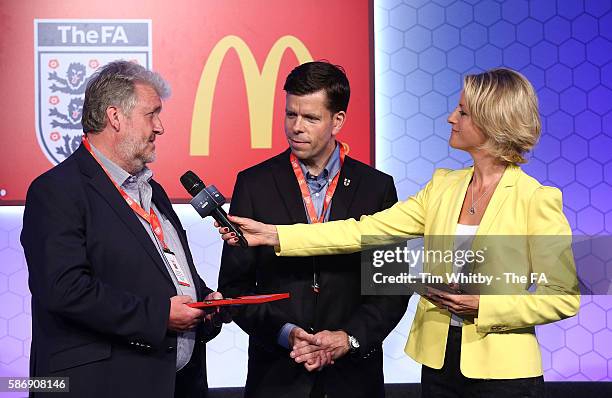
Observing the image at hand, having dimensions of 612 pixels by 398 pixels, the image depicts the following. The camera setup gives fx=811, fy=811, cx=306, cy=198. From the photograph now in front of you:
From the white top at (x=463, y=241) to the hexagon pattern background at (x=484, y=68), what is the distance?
193 cm

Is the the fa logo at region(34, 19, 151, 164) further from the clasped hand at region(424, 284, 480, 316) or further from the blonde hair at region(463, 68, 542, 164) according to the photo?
the clasped hand at region(424, 284, 480, 316)

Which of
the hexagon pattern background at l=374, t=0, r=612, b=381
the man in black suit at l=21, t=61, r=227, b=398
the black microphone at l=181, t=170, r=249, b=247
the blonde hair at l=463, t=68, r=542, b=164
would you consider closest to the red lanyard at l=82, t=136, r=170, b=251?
the man in black suit at l=21, t=61, r=227, b=398

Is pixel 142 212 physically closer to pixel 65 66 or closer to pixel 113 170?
pixel 113 170

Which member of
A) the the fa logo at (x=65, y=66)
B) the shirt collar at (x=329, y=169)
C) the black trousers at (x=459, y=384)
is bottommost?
the black trousers at (x=459, y=384)

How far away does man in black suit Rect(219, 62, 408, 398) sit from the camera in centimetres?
278

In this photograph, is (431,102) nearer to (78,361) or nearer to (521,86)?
(521,86)

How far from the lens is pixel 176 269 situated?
2.71 metres

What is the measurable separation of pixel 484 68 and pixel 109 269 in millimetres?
2651

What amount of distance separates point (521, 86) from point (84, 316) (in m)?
1.50

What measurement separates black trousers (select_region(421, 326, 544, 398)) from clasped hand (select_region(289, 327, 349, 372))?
0.31 m

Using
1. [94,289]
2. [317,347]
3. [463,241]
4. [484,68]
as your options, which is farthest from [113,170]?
[484,68]

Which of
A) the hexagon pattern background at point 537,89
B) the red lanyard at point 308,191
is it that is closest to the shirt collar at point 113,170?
the red lanyard at point 308,191

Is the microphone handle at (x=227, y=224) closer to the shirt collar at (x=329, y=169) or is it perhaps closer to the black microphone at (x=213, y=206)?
the black microphone at (x=213, y=206)

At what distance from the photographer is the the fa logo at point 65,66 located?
4215 millimetres
